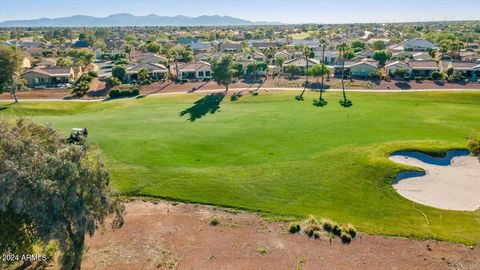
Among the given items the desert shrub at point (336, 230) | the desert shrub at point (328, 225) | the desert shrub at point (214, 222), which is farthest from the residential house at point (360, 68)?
the desert shrub at point (214, 222)

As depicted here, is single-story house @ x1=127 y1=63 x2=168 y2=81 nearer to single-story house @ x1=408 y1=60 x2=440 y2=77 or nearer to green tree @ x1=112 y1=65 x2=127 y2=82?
green tree @ x1=112 y1=65 x2=127 y2=82

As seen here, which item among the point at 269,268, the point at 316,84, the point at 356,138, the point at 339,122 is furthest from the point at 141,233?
the point at 316,84

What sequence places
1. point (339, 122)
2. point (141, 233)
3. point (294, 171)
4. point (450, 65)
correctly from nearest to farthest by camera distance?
1. point (141, 233)
2. point (294, 171)
3. point (339, 122)
4. point (450, 65)

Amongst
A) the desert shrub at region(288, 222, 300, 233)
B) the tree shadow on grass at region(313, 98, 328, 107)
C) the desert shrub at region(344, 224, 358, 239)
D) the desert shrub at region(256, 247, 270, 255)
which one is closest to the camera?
the desert shrub at region(256, 247, 270, 255)

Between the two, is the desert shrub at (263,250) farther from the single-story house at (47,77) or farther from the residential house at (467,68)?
the residential house at (467,68)

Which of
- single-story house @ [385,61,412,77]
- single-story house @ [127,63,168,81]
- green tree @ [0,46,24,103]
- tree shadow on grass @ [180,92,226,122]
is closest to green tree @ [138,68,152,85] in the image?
single-story house @ [127,63,168,81]

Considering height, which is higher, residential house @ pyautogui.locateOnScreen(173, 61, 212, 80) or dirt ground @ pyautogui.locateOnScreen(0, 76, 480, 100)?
residential house @ pyautogui.locateOnScreen(173, 61, 212, 80)

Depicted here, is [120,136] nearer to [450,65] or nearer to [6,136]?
[6,136]
